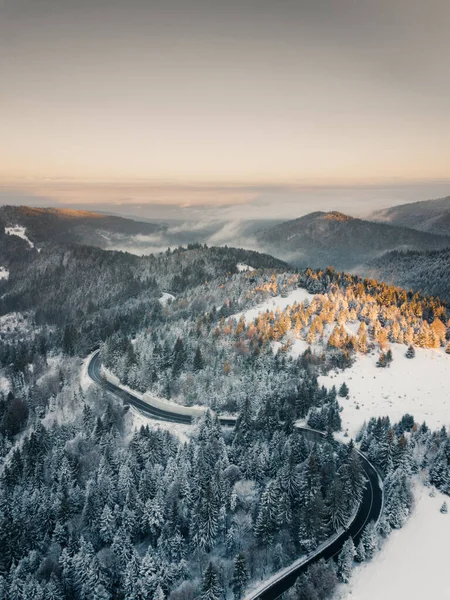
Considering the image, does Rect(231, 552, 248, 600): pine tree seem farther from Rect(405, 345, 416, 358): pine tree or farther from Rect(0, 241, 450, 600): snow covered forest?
Rect(405, 345, 416, 358): pine tree

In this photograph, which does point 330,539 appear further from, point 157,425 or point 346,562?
point 157,425

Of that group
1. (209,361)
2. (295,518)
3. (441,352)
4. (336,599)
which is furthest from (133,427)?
(441,352)

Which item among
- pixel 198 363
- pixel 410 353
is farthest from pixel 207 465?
pixel 410 353

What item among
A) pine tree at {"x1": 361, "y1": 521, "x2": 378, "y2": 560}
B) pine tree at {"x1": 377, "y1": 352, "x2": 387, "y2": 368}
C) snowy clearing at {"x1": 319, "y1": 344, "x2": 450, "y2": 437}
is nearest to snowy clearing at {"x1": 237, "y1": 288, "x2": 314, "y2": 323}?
pine tree at {"x1": 377, "y1": 352, "x2": 387, "y2": 368}

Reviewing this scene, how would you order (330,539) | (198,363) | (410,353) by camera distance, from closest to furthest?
(330,539) → (198,363) → (410,353)

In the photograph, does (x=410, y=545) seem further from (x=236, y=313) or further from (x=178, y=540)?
(x=236, y=313)
